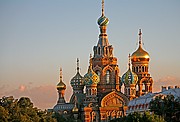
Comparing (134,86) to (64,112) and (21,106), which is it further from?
(21,106)

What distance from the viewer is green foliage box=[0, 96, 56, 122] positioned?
189ft

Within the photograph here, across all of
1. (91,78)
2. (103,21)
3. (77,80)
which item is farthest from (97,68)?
(103,21)

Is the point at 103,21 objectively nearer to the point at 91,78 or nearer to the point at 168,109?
the point at 91,78

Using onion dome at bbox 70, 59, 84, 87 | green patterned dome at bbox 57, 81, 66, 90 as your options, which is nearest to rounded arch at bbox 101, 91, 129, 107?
onion dome at bbox 70, 59, 84, 87

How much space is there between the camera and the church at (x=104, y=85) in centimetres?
8619

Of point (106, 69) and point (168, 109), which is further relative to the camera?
point (106, 69)

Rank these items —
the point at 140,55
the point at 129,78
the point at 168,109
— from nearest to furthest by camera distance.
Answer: the point at 168,109 < the point at 129,78 < the point at 140,55

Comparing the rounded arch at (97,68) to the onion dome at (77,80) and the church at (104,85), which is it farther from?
the onion dome at (77,80)

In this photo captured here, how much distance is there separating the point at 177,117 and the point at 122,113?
31742 millimetres

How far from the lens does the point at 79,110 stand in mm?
88250

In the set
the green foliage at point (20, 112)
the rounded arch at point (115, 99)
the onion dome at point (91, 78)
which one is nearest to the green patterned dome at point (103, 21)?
the onion dome at point (91, 78)

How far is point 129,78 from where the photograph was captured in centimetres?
8688

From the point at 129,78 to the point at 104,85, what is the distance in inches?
129

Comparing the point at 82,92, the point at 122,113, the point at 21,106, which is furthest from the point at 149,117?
the point at 82,92
